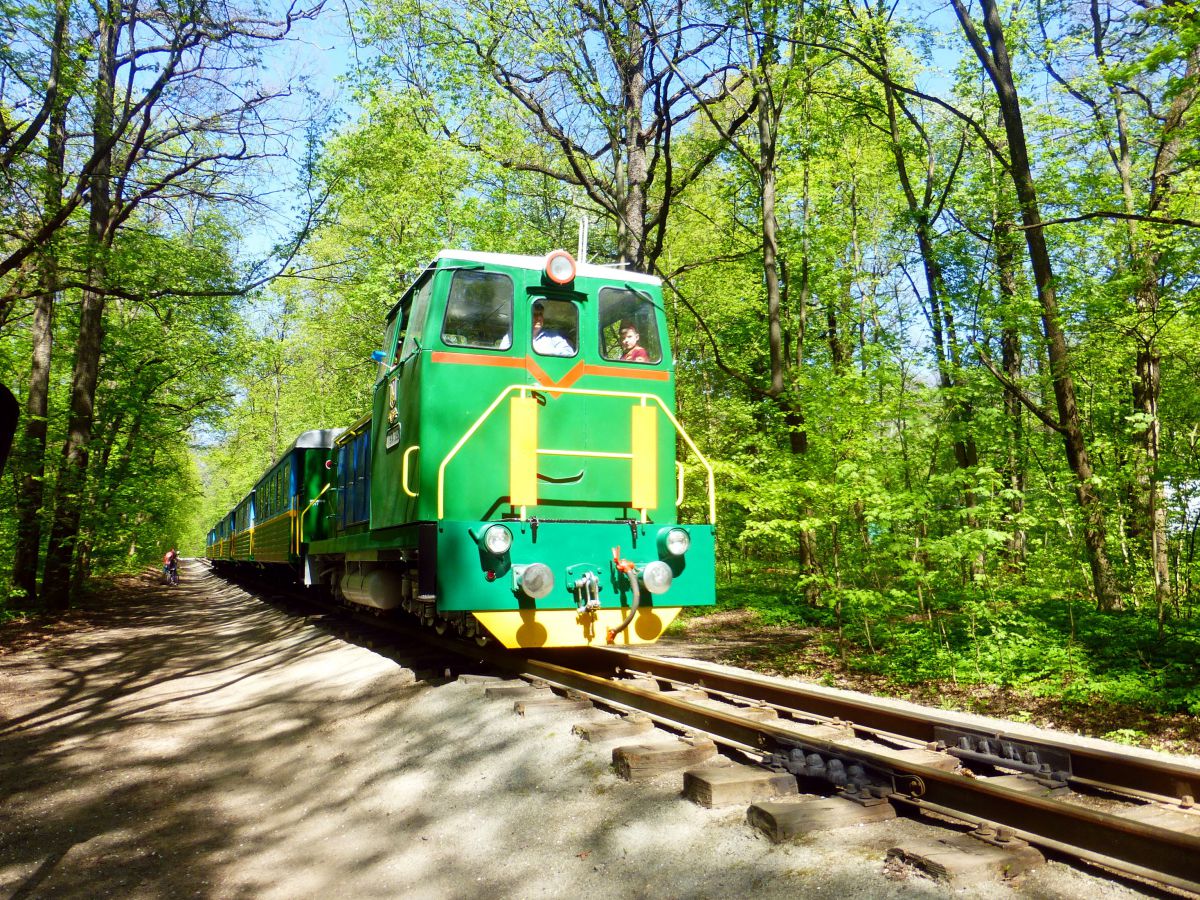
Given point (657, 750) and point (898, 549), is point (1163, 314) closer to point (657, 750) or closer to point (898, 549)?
point (898, 549)

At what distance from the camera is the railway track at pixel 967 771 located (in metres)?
2.64

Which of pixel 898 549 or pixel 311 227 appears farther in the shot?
pixel 311 227

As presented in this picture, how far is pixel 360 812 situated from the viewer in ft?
13.3

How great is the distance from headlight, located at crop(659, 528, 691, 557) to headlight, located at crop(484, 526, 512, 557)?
1.26m

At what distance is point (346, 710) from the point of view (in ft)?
19.7

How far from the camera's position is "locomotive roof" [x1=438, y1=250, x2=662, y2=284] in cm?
638

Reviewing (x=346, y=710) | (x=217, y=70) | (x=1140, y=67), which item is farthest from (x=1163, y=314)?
(x=217, y=70)

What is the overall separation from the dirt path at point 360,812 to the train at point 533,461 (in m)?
0.87

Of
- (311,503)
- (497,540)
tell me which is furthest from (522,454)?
(311,503)

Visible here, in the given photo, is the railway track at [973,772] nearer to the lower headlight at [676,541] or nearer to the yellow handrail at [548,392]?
the lower headlight at [676,541]

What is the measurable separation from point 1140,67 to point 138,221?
21.0 m

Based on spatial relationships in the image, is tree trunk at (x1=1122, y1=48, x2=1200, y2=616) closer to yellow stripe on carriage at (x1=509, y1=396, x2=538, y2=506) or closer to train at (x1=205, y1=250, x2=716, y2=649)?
train at (x1=205, y1=250, x2=716, y2=649)

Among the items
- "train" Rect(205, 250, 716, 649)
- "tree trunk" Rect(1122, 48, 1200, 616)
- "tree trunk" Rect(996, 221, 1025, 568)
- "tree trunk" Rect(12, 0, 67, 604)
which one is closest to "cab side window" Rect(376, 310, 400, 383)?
"train" Rect(205, 250, 716, 649)

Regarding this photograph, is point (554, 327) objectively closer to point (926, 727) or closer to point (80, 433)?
point (926, 727)
